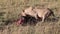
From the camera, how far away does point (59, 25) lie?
697 centimetres

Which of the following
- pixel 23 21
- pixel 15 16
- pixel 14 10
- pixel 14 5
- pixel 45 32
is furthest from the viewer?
pixel 14 5

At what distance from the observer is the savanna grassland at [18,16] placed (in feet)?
22.0

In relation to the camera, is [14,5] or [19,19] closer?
[19,19]

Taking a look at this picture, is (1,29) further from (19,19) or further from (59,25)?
(59,25)

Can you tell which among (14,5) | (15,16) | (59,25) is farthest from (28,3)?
(59,25)

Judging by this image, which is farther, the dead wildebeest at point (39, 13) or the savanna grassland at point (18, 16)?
the dead wildebeest at point (39, 13)

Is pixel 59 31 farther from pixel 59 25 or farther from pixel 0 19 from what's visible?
pixel 0 19

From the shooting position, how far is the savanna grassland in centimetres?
670

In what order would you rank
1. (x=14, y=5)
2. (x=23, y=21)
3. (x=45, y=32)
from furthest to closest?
(x=14, y=5), (x=23, y=21), (x=45, y=32)

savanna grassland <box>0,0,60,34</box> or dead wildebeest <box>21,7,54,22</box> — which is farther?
dead wildebeest <box>21,7,54,22</box>

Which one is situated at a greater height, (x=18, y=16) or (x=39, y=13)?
(x=39, y=13)

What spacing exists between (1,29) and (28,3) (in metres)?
2.33

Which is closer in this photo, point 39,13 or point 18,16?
point 39,13

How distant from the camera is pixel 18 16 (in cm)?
764
